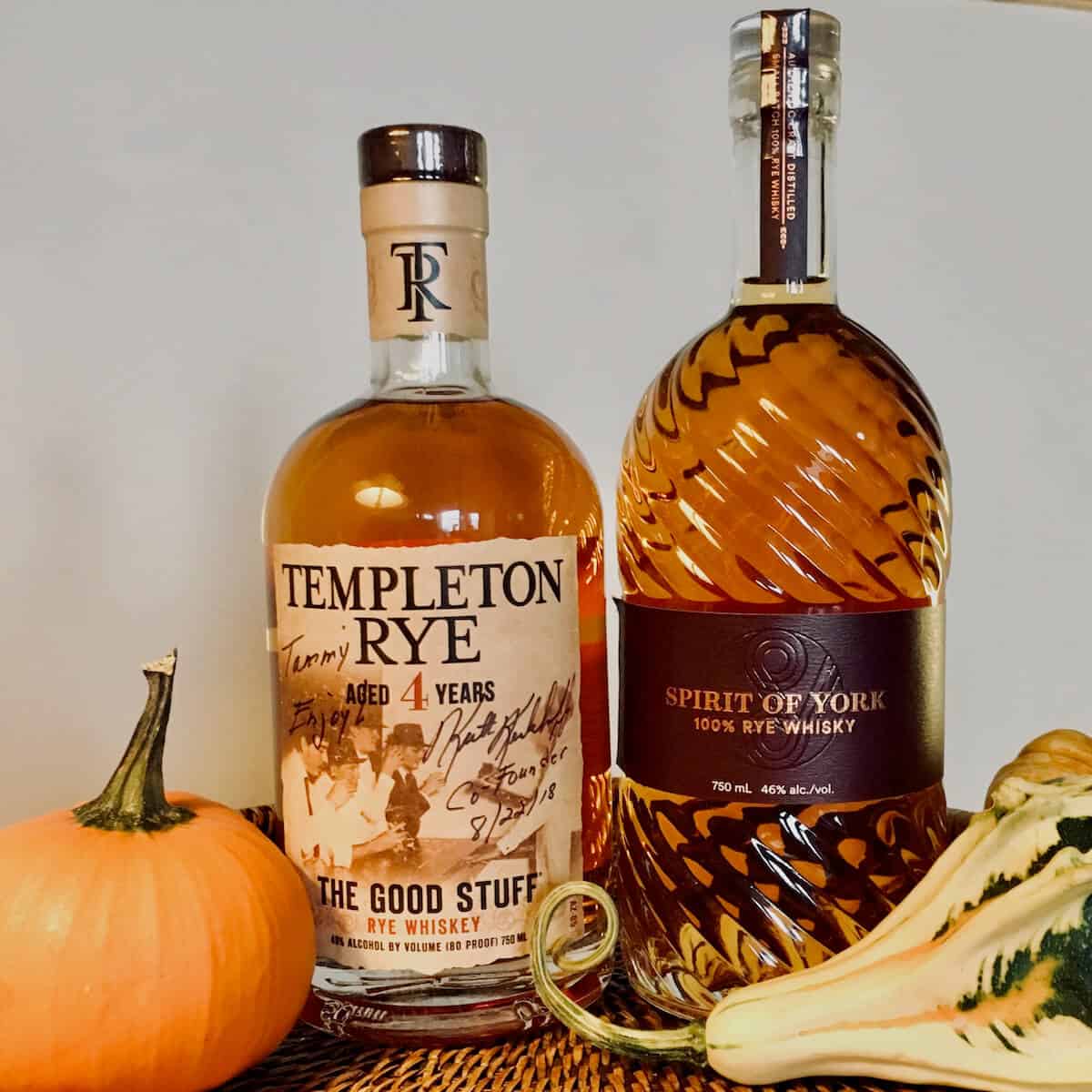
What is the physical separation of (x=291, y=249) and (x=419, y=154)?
0.77ft

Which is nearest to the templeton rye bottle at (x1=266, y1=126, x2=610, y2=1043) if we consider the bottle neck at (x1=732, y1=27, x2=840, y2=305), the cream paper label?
the cream paper label

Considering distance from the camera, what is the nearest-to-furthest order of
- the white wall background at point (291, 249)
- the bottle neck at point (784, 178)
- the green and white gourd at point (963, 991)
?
the green and white gourd at point (963, 991), the bottle neck at point (784, 178), the white wall background at point (291, 249)

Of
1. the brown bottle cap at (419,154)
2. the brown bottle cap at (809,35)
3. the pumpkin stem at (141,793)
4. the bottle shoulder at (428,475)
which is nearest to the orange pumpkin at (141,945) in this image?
the pumpkin stem at (141,793)

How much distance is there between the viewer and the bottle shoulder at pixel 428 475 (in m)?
0.50

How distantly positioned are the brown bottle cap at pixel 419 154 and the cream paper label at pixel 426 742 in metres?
0.15

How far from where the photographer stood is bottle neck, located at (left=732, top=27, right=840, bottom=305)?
19.7 inches

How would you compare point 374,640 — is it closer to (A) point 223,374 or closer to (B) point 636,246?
(A) point 223,374

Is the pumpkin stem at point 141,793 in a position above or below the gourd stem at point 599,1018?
above

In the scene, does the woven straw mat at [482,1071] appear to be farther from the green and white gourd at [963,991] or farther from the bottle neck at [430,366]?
the bottle neck at [430,366]

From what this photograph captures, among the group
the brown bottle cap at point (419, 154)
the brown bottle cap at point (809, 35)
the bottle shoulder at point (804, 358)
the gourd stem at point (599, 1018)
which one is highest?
the brown bottle cap at point (809, 35)

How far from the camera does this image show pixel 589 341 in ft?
A: 2.51

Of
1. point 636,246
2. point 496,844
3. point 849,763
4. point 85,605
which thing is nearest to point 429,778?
point 496,844

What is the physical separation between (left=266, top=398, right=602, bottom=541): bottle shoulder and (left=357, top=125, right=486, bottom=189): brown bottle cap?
96 mm

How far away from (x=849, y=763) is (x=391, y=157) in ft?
0.98
